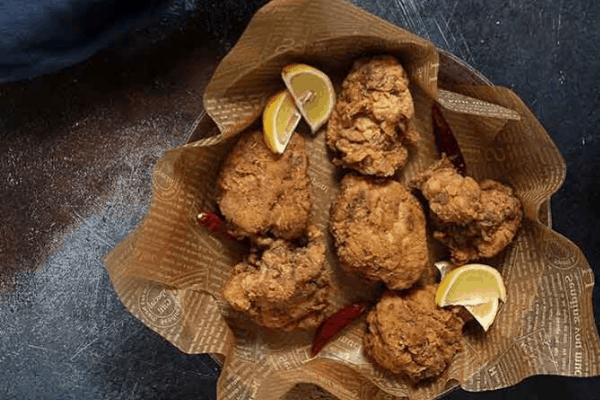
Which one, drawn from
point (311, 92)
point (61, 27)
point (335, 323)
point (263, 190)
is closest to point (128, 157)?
point (61, 27)

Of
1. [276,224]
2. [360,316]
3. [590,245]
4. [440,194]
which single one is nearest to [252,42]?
[276,224]

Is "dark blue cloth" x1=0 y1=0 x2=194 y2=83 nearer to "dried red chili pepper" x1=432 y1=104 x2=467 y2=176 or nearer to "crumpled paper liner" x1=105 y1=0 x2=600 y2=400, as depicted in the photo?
"crumpled paper liner" x1=105 y1=0 x2=600 y2=400

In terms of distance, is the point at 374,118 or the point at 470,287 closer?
the point at 374,118

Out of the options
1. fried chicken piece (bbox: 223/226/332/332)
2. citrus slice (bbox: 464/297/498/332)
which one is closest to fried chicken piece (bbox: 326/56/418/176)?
fried chicken piece (bbox: 223/226/332/332)

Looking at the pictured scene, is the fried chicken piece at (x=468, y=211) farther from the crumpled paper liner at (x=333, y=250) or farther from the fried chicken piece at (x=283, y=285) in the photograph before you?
the fried chicken piece at (x=283, y=285)

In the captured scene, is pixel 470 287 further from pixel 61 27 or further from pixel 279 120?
pixel 61 27

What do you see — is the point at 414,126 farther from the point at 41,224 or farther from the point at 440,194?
the point at 41,224

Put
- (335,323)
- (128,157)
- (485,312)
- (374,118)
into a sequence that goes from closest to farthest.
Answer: (374,118) → (485,312) → (335,323) → (128,157)
